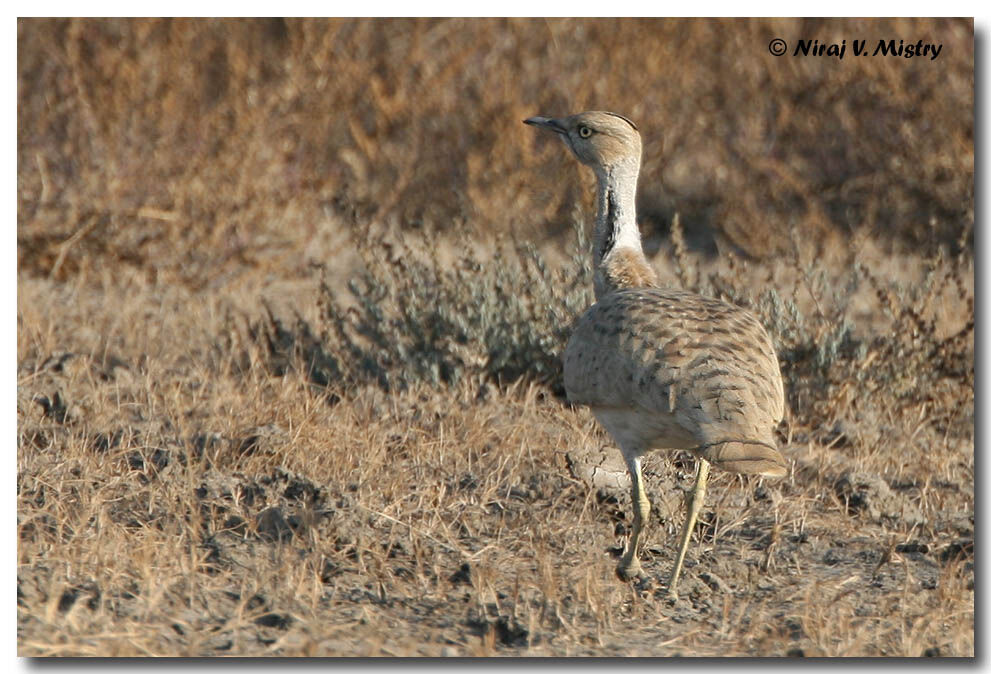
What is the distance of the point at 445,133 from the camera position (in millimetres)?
8023

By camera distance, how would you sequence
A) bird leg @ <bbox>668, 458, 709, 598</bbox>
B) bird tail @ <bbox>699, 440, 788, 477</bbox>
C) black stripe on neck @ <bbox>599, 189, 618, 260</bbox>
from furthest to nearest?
1. black stripe on neck @ <bbox>599, 189, 618, 260</bbox>
2. bird leg @ <bbox>668, 458, 709, 598</bbox>
3. bird tail @ <bbox>699, 440, 788, 477</bbox>

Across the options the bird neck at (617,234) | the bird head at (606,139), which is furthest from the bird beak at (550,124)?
the bird neck at (617,234)

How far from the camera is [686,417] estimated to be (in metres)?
3.70

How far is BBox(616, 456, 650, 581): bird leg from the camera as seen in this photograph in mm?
4070

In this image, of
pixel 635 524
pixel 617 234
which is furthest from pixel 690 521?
pixel 617 234

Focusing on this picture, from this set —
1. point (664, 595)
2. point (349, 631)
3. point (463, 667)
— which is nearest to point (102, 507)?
point (349, 631)

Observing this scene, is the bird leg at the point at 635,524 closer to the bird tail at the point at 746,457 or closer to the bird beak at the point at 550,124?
the bird tail at the point at 746,457

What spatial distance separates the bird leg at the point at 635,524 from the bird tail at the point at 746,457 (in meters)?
0.49

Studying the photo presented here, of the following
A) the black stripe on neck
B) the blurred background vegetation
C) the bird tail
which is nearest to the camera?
the bird tail

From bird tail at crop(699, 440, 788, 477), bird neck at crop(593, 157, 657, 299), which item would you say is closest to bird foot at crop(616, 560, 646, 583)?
bird tail at crop(699, 440, 788, 477)

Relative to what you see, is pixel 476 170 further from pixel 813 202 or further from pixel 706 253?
pixel 813 202

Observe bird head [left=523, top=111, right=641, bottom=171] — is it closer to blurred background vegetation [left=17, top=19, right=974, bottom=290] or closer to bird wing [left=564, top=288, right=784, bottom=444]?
bird wing [left=564, top=288, right=784, bottom=444]

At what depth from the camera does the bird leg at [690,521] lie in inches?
159

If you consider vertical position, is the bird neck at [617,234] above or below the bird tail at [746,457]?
above
